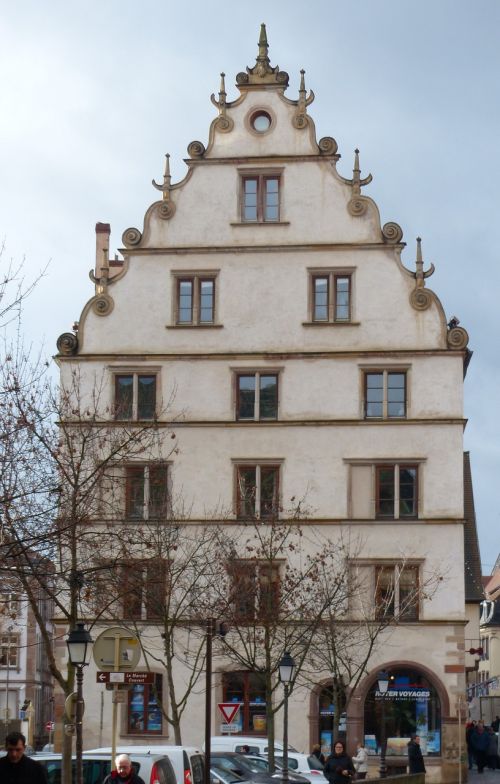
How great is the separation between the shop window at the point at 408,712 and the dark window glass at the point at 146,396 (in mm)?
11219

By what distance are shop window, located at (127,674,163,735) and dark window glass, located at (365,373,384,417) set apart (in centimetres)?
1077

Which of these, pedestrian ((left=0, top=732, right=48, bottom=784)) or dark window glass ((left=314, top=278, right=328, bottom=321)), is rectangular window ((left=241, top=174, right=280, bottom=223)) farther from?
pedestrian ((left=0, top=732, right=48, bottom=784))

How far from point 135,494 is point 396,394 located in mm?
8847

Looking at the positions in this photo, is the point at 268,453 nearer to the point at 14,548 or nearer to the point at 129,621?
the point at 129,621

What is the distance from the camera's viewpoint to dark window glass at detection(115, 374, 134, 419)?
49.2m

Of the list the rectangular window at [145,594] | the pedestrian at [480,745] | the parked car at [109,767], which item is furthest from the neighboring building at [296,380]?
the parked car at [109,767]

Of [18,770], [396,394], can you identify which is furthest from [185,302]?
[18,770]

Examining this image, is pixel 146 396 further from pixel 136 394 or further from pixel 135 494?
pixel 135 494

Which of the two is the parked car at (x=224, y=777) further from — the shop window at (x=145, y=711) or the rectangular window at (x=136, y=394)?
the rectangular window at (x=136, y=394)

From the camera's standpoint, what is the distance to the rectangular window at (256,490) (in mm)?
48500

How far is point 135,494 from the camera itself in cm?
4859

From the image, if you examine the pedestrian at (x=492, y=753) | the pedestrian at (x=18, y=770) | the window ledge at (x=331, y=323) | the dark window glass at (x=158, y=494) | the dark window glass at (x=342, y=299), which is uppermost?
the dark window glass at (x=342, y=299)

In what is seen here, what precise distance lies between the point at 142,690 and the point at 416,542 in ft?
32.3

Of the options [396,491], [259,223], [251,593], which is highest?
[259,223]
